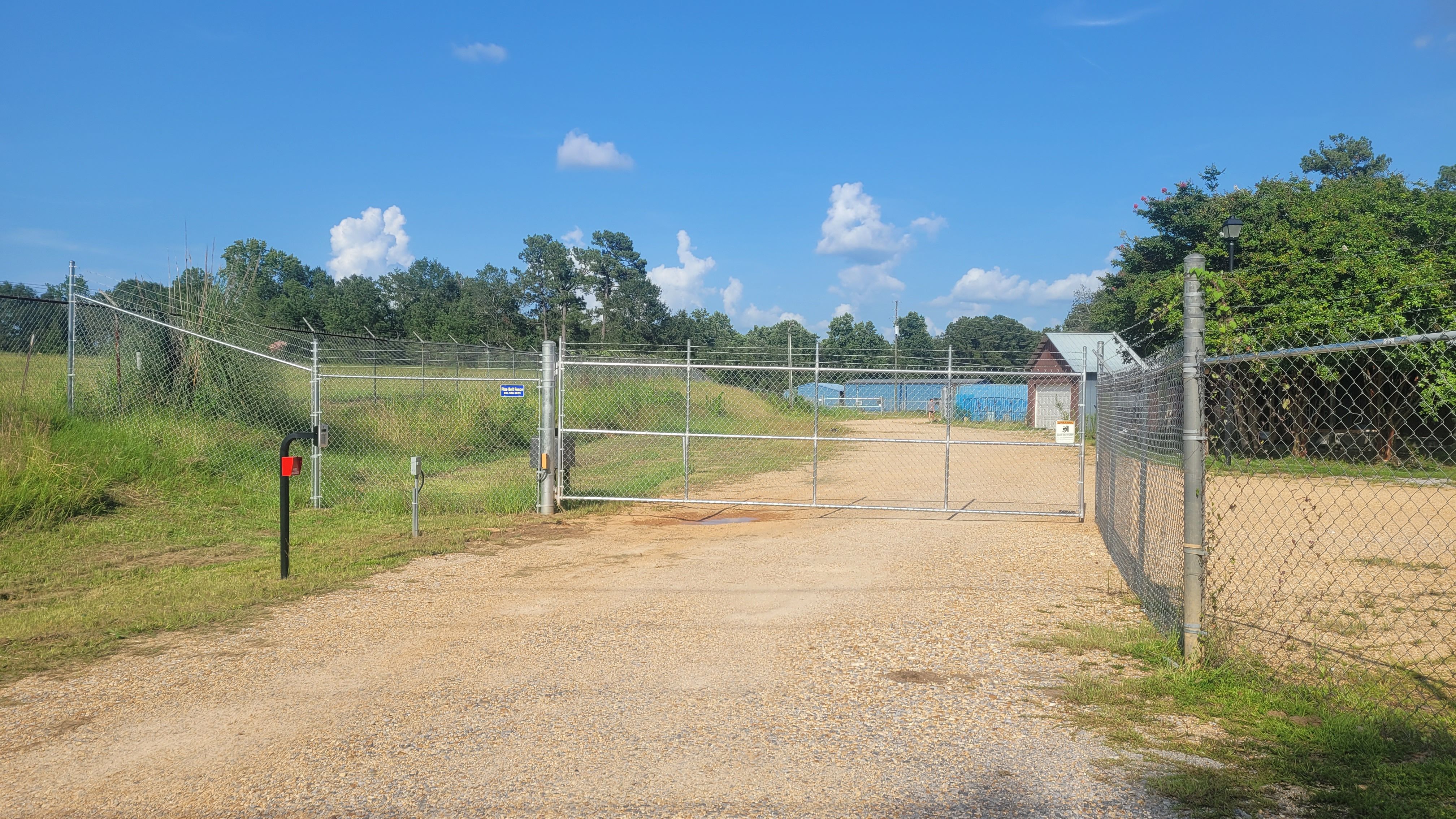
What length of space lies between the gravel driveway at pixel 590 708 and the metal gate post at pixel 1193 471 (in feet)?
2.83

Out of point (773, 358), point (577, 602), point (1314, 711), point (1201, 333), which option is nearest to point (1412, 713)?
point (1314, 711)

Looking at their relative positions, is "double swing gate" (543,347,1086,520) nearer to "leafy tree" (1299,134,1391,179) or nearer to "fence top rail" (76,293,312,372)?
"fence top rail" (76,293,312,372)

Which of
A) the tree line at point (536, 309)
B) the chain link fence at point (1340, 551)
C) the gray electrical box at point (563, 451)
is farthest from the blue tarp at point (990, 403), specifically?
the gray electrical box at point (563, 451)

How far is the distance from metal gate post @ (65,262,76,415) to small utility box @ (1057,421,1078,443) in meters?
13.7

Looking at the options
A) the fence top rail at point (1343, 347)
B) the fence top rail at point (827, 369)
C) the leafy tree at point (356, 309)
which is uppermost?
the leafy tree at point (356, 309)

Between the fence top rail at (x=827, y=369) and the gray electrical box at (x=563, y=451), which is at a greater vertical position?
the fence top rail at (x=827, y=369)

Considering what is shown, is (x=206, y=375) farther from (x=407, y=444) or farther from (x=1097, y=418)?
(x=1097, y=418)

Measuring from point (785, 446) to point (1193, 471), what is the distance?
18.2 m

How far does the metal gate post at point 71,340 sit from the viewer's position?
40.9ft

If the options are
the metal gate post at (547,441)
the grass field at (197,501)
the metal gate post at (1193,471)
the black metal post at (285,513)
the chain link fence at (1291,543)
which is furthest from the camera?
the metal gate post at (547,441)

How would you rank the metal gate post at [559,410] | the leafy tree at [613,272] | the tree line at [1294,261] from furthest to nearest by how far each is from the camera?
the leafy tree at [613,272] < the tree line at [1294,261] < the metal gate post at [559,410]

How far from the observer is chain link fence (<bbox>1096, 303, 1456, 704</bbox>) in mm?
5348

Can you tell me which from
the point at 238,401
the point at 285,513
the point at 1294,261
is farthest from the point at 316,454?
the point at 1294,261

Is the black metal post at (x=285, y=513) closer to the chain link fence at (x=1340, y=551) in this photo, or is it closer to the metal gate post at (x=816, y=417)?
the metal gate post at (x=816, y=417)
